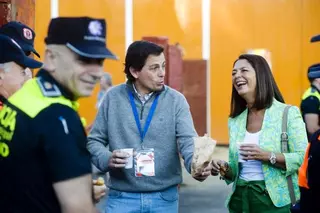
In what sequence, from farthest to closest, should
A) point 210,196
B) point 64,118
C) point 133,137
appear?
point 210,196 → point 133,137 → point 64,118

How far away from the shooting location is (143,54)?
4.49 m

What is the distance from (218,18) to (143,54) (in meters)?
11.4

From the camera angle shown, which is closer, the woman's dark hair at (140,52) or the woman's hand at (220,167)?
the woman's dark hair at (140,52)

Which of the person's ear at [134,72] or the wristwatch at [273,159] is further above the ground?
the person's ear at [134,72]

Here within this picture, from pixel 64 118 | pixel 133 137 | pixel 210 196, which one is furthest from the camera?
pixel 210 196

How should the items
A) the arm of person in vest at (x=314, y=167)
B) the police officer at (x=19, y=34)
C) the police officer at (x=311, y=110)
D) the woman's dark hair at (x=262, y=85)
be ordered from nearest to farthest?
the arm of person in vest at (x=314, y=167)
the police officer at (x=19, y=34)
the woman's dark hair at (x=262, y=85)
the police officer at (x=311, y=110)

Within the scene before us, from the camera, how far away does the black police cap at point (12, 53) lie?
12.0 feet

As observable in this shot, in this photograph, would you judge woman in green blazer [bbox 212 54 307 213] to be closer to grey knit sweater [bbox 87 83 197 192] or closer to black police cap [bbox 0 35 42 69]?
grey knit sweater [bbox 87 83 197 192]

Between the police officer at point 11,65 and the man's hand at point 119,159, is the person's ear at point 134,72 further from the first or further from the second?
the police officer at point 11,65

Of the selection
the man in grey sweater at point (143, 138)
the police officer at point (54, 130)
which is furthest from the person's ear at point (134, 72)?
the police officer at point (54, 130)

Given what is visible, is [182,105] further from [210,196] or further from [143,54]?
[210,196]

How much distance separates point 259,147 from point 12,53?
1.86m

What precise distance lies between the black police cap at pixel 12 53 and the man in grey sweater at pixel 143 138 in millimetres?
853

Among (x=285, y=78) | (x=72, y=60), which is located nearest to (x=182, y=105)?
(x=72, y=60)
